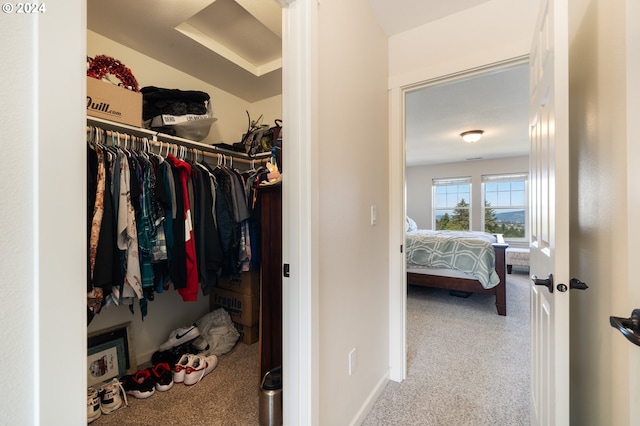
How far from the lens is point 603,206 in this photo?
3.05 feet

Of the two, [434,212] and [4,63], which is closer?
[4,63]

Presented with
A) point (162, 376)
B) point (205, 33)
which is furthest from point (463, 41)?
point (162, 376)

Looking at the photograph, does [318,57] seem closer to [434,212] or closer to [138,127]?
[138,127]

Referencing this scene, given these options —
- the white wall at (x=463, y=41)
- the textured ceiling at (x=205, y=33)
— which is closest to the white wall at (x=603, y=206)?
the white wall at (x=463, y=41)

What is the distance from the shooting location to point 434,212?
6.82 metres

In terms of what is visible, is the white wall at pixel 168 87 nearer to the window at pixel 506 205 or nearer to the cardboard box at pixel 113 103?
the cardboard box at pixel 113 103

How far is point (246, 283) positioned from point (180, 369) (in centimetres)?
74

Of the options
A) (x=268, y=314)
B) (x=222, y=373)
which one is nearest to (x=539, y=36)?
(x=268, y=314)

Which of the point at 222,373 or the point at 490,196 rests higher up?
the point at 490,196

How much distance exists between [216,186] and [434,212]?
6.07 m

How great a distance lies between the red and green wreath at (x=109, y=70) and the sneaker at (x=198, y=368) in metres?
1.88

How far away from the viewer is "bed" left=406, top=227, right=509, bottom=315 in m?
3.17

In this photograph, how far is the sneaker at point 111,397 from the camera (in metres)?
1.58

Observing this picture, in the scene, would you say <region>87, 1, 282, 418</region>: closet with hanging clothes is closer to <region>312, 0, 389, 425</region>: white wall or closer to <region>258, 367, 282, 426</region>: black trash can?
<region>258, 367, 282, 426</region>: black trash can
